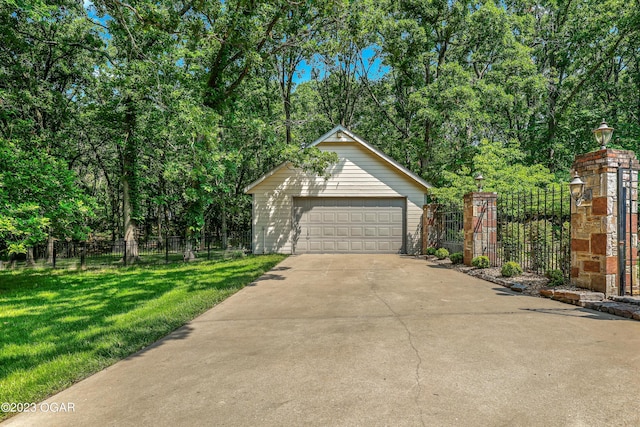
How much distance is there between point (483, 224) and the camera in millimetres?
9133

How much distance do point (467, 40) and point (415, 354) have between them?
19634 mm

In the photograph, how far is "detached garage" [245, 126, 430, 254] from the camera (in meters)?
13.8

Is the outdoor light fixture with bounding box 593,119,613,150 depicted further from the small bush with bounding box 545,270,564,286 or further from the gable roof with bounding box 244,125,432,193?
the gable roof with bounding box 244,125,432,193

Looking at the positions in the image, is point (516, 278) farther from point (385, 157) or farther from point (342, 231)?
point (385, 157)

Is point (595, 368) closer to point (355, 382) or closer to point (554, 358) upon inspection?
point (554, 358)

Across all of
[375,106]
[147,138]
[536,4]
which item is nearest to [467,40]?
[536,4]

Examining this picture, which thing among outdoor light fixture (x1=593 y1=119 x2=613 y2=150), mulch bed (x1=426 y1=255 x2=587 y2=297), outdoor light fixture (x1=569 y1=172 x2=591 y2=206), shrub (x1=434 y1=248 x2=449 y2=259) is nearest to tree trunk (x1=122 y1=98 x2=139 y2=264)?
shrub (x1=434 y1=248 x2=449 y2=259)

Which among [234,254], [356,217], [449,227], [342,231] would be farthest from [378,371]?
[234,254]

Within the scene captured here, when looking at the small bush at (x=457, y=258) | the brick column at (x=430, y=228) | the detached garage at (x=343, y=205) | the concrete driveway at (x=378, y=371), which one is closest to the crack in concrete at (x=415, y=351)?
the concrete driveway at (x=378, y=371)

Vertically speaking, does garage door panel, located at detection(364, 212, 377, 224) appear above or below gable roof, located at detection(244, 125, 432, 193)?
below

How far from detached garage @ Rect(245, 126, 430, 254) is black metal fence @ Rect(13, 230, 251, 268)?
2.10m

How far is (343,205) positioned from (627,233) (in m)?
9.55

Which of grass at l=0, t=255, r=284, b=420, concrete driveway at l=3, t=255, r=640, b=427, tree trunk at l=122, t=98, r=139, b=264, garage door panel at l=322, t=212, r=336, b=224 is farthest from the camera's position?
garage door panel at l=322, t=212, r=336, b=224

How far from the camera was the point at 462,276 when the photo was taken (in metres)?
8.17
